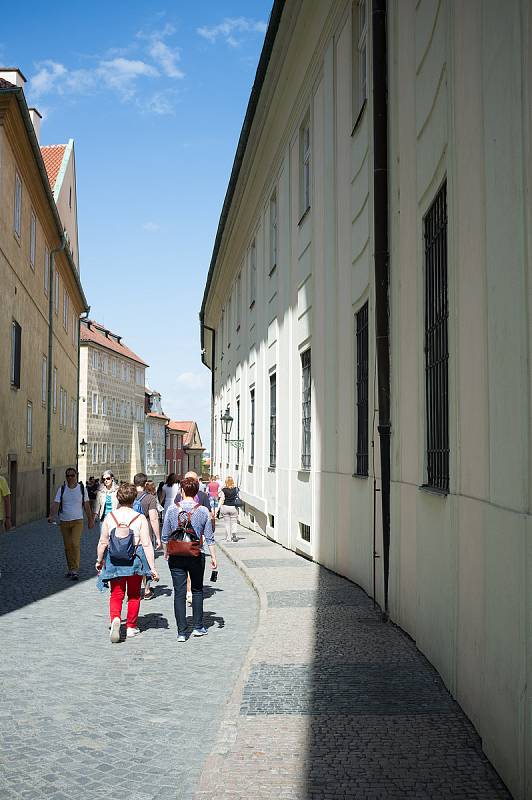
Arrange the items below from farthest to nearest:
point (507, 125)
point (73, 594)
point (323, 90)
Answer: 1. point (323, 90)
2. point (73, 594)
3. point (507, 125)

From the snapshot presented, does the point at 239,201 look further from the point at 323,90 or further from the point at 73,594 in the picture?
the point at 73,594

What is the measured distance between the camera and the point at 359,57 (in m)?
11.8

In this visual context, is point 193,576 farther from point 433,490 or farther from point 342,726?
point 342,726

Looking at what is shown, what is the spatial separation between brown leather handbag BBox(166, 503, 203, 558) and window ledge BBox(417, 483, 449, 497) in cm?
249

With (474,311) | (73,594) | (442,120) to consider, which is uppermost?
(442,120)

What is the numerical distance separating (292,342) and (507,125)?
12191mm

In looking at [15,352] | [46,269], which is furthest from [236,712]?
[46,269]

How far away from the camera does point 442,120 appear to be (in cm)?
682

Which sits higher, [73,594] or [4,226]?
[4,226]

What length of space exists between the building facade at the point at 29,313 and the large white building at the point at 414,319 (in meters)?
6.62

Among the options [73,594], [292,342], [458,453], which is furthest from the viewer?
[292,342]

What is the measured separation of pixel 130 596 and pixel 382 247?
14.7ft

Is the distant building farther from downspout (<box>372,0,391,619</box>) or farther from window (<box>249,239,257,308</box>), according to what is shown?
downspout (<box>372,0,391,619</box>)

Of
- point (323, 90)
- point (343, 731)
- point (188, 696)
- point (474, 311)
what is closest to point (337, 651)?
point (188, 696)
